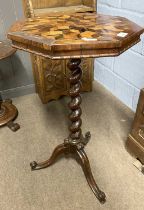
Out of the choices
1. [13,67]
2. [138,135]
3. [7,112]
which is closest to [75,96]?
[138,135]

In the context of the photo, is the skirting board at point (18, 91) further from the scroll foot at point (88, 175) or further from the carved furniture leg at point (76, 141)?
the scroll foot at point (88, 175)

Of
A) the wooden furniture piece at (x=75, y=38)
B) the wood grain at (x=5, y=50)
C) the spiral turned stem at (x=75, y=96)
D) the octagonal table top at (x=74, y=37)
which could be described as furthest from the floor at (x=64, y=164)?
the octagonal table top at (x=74, y=37)

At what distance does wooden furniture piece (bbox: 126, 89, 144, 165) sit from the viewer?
4.47 ft

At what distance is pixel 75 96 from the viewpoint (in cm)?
114

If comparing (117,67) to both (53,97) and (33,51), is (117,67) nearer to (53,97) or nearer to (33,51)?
(53,97)

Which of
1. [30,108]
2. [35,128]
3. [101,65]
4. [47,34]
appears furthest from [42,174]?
[101,65]

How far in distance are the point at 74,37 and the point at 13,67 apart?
1.34 metres

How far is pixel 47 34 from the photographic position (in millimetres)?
874

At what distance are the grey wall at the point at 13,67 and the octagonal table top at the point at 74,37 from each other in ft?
2.89

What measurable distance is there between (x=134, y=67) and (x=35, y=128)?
38.8 inches

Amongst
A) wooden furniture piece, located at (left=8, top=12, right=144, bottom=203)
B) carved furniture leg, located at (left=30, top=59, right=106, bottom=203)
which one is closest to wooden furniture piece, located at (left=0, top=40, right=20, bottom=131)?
carved furniture leg, located at (left=30, top=59, right=106, bottom=203)

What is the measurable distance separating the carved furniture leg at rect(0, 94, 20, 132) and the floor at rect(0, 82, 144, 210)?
0.17 feet

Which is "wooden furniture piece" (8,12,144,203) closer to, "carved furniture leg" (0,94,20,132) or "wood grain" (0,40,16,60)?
"wood grain" (0,40,16,60)

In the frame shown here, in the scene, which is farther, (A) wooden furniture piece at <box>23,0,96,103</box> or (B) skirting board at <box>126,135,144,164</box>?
(A) wooden furniture piece at <box>23,0,96,103</box>
